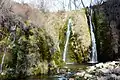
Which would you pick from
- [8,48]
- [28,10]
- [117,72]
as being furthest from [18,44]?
[117,72]

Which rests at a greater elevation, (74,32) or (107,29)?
(107,29)

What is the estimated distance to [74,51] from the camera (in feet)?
90.0

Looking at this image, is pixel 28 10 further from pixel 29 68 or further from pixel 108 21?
pixel 108 21

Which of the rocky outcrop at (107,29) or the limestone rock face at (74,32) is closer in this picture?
the limestone rock face at (74,32)

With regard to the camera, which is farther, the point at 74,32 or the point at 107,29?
the point at 107,29

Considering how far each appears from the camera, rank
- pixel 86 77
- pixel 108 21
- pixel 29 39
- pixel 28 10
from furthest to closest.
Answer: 1. pixel 108 21
2. pixel 28 10
3. pixel 29 39
4. pixel 86 77

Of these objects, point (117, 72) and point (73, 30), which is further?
point (73, 30)

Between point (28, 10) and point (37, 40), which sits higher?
point (28, 10)

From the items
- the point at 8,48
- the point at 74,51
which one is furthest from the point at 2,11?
the point at 74,51

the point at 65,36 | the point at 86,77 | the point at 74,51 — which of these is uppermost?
the point at 65,36

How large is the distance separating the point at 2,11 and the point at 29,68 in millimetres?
4341

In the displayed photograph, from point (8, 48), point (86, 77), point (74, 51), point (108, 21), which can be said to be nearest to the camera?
point (86, 77)

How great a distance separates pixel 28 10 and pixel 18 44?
4587 millimetres

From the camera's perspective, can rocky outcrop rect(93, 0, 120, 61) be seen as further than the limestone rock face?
Yes
